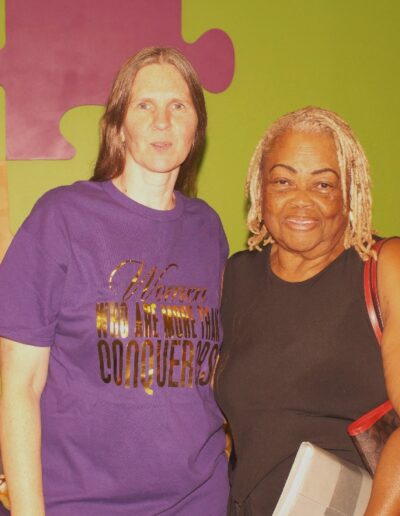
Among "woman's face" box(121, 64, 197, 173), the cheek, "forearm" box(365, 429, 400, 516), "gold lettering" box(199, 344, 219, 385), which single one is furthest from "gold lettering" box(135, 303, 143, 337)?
"forearm" box(365, 429, 400, 516)

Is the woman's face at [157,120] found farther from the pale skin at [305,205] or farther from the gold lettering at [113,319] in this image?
the gold lettering at [113,319]

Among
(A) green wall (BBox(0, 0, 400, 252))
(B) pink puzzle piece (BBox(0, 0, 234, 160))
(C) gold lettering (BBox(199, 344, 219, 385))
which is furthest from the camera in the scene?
(A) green wall (BBox(0, 0, 400, 252))

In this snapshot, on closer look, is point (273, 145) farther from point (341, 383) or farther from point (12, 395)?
point (12, 395)

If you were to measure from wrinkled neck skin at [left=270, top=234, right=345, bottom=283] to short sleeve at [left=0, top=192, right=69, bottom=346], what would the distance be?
622 millimetres

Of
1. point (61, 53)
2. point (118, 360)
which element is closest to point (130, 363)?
point (118, 360)

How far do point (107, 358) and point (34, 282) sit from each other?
262 mm

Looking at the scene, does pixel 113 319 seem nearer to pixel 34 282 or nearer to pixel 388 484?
pixel 34 282

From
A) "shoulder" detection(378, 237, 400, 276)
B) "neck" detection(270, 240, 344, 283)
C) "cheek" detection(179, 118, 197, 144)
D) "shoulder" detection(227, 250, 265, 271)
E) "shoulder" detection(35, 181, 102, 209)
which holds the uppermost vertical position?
"cheek" detection(179, 118, 197, 144)

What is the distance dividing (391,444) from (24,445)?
2.86ft

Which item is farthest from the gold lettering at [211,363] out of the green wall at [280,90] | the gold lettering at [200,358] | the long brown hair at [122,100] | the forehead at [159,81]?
the green wall at [280,90]

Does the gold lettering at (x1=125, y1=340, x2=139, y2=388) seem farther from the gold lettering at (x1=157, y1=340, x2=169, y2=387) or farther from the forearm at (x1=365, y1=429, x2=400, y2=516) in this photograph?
the forearm at (x1=365, y1=429, x2=400, y2=516)

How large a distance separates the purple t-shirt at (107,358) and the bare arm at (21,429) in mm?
51

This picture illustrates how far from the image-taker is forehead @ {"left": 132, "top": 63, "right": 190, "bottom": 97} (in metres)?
1.88

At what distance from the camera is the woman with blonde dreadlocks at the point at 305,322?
66.0 inches
